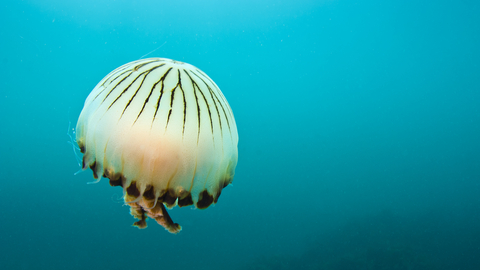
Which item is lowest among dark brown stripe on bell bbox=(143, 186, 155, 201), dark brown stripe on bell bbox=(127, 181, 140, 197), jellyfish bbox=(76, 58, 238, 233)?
dark brown stripe on bell bbox=(143, 186, 155, 201)

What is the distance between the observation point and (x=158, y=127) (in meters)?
1.42

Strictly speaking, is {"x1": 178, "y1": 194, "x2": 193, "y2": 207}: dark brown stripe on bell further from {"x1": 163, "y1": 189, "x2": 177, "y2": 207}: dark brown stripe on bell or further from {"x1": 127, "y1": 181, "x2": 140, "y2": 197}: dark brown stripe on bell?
{"x1": 127, "y1": 181, "x2": 140, "y2": 197}: dark brown stripe on bell

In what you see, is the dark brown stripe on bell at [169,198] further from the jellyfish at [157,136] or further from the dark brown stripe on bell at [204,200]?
the dark brown stripe on bell at [204,200]

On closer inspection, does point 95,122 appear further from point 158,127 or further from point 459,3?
point 459,3

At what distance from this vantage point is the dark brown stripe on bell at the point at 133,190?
1439 millimetres

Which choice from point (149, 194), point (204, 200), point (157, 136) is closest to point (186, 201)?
point (204, 200)

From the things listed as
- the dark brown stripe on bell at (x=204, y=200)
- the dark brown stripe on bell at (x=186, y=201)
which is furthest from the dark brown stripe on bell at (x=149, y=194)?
the dark brown stripe on bell at (x=204, y=200)

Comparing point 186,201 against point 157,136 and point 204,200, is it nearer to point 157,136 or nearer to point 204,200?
point 204,200

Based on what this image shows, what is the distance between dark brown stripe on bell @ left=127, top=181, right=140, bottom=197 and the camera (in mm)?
1439

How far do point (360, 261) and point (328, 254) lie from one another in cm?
117

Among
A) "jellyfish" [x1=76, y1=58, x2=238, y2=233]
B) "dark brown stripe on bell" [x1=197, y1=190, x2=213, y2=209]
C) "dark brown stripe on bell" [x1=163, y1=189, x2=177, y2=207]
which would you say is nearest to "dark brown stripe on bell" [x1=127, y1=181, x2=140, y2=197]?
"jellyfish" [x1=76, y1=58, x2=238, y2=233]

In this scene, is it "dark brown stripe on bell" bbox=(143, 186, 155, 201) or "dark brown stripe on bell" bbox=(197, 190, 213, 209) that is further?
"dark brown stripe on bell" bbox=(197, 190, 213, 209)

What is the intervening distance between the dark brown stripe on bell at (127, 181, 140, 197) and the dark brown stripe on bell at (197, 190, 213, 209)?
0.33 metres

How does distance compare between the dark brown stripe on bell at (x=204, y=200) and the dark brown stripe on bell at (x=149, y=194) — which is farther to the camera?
the dark brown stripe on bell at (x=204, y=200)
